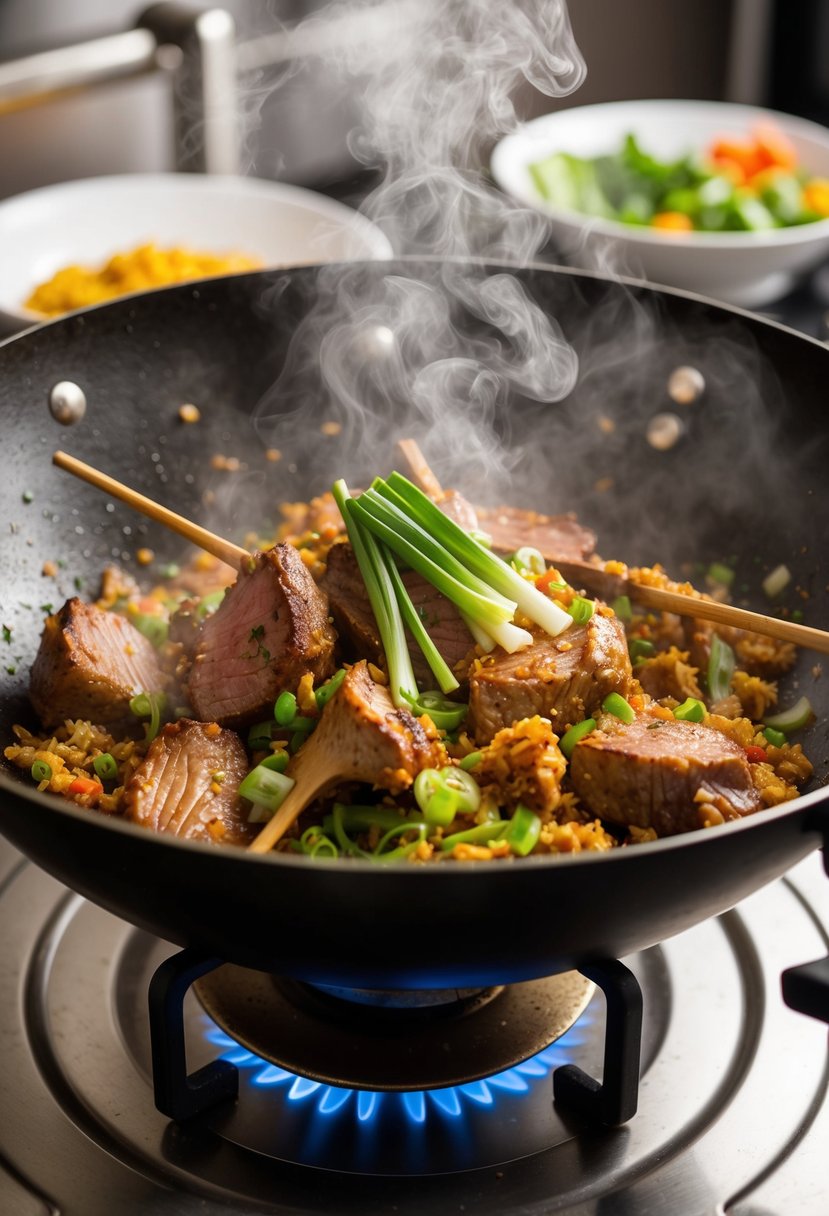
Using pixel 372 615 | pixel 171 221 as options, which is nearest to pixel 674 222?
pixel 171 221

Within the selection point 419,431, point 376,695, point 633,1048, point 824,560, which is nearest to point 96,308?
point 419,431

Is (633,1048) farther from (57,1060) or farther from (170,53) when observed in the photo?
(170,53)

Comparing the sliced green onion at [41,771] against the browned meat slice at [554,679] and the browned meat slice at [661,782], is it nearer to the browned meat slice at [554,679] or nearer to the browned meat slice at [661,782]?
the browned meat slice at [554,679]

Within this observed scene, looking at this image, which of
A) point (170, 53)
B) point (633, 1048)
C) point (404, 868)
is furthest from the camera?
point (170, 53)

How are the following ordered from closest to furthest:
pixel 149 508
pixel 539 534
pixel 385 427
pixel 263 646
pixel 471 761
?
pixel 471 761 < pixel 263 646 < pixel 149 508 < pixel 539 534 < pixel 385 427

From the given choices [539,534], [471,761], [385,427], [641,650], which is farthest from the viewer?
[385,427]

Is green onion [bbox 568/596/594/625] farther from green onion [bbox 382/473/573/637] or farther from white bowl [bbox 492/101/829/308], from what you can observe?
white bowl [bbox 492/101/829/308]

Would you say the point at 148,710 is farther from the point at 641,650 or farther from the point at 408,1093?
the point at 641,650
